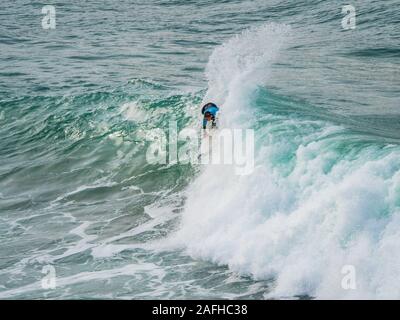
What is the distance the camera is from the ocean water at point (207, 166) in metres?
11.0

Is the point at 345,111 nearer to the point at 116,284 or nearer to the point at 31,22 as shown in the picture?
the point at 116,284

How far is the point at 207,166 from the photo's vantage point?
1598cm

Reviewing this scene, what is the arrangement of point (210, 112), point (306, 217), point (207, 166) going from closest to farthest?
1. point (306, 217)
2. point (210, 112)
3. point (207, 166)

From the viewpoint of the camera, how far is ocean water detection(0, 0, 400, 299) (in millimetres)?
10969

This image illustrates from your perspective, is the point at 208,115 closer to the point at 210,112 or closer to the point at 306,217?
the point at 210,112

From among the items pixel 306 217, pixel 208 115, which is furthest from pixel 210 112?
pixel 306 217

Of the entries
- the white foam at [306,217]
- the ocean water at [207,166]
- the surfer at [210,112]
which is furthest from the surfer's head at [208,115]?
the white foam at [306,217]

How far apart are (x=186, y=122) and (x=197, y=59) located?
21.0 ft

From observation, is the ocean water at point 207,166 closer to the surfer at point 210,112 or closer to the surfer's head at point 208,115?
the surfer at point 210,112

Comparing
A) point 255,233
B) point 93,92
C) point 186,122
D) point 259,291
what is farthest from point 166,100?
point 259,291

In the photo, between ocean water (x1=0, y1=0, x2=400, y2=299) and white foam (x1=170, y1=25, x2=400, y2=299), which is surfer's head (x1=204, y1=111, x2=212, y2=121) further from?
white foam (x1=170, y1=25, x2=400, y2=299)

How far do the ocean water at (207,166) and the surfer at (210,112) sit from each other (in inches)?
17.0

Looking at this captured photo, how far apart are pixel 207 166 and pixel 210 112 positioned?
3.71 feet

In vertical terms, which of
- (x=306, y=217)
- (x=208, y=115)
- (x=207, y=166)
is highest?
(x=208, y=115)
